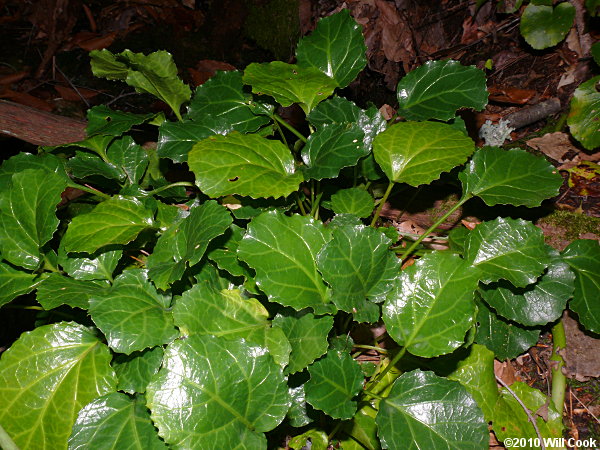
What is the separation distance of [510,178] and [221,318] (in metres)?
1.00

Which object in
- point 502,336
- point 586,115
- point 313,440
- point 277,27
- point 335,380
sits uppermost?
point 277,27

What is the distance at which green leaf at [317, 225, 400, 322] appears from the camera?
4.02 feet

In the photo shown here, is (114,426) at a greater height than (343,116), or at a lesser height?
lesser

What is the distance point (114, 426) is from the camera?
1.22 metres

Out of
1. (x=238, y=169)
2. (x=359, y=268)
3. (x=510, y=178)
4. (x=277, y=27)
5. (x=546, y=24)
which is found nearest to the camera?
(x=359, y=268)

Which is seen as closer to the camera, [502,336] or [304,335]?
[304,335]

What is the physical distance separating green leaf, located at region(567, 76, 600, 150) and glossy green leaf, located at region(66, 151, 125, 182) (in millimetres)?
1871

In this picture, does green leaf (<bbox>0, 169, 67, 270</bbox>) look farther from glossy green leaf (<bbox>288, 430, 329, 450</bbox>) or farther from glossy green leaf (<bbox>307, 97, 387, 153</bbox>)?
glossy green leaf (<bbox>288, 430, 329, 450</bbox>)

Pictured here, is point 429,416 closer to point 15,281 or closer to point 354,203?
point 354,203

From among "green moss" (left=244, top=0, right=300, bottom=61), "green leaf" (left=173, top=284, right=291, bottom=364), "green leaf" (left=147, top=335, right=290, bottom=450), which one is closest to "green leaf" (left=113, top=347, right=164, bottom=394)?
"green leaf" (left=173, top=284, right=291, bottom=364)

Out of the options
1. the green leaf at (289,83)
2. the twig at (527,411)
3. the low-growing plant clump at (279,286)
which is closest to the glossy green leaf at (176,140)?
the low-growing plant clump at (279,286)

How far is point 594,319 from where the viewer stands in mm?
1456

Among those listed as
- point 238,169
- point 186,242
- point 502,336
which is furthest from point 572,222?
point 186,242

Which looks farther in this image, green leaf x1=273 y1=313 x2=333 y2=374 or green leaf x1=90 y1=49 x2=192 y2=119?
green leaf x1=90 y1=49 x2=192 y2=119
